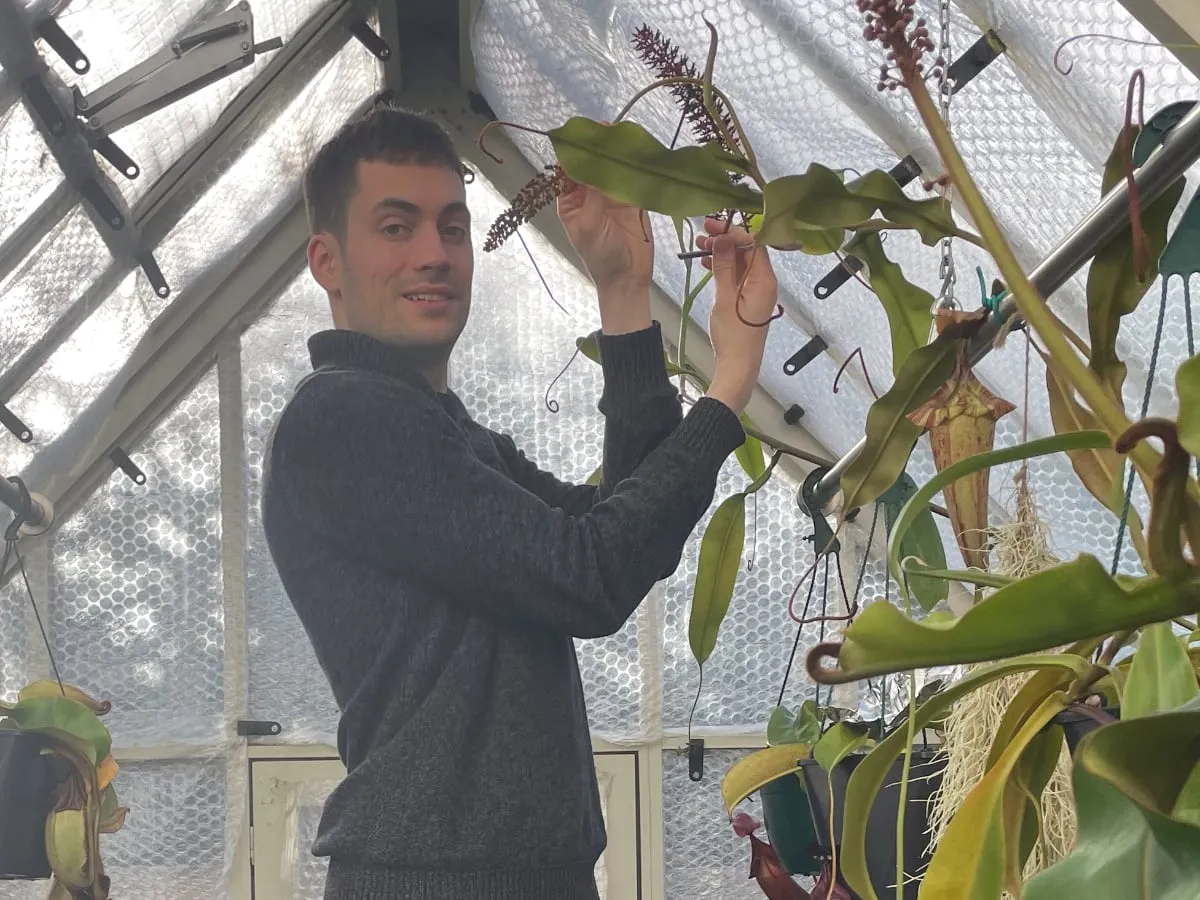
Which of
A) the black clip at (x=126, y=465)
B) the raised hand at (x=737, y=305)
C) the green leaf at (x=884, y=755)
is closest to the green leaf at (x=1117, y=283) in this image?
the green leaf at (x=884, y=755)

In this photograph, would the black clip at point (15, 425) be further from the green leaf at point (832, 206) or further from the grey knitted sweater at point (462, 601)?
the green leaf at point (832, 206)

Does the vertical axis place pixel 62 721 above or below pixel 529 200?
below

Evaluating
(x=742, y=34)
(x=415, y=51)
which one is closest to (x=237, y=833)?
(x=415, y=51)

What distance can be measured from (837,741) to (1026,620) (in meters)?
0.42

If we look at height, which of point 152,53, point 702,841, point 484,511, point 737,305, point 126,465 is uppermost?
point 152,53

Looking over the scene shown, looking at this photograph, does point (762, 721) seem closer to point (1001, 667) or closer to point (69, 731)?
point (69, 731)

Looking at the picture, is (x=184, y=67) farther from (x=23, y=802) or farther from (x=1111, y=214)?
→ (x=1111, y=214)

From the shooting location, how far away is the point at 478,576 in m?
0.72

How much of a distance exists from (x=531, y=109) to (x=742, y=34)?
0.55 meters

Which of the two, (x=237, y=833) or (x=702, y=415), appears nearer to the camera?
(x=702, y=415)

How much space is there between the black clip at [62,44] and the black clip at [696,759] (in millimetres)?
1285

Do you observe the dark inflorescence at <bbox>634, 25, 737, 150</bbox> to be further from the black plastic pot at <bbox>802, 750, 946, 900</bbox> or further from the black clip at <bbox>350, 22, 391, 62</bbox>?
the black clip at <bbox>350, 22, 391, 62</bbox>

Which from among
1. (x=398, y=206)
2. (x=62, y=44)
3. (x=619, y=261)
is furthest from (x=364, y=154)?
(x=62, y=44)

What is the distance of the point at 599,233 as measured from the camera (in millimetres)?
724
